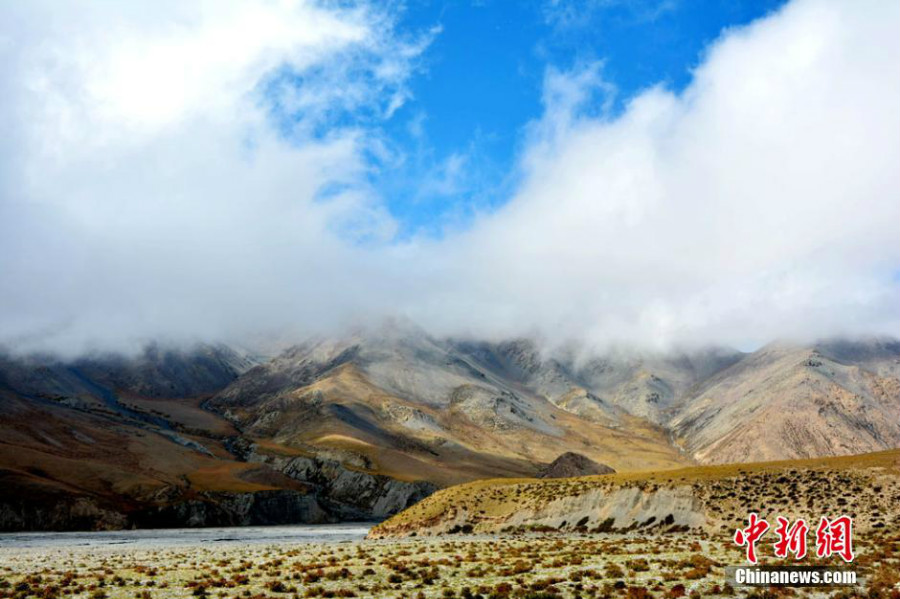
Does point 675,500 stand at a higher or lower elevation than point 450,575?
higher

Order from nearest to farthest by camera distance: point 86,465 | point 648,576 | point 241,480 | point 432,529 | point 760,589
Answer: point 760,589 < point 648,576 < point 432,529 < point 86,465 < point 241,480

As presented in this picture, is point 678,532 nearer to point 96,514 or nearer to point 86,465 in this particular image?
point 96,514

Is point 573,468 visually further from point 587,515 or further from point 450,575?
point 450,575

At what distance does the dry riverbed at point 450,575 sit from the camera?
98.1 feet

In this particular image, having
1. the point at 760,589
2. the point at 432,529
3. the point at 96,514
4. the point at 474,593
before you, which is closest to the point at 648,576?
the point at 760,589

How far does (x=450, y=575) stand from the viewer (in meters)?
35.8

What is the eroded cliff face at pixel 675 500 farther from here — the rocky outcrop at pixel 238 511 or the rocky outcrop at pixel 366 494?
the rocky outcrop at pixel 366 494

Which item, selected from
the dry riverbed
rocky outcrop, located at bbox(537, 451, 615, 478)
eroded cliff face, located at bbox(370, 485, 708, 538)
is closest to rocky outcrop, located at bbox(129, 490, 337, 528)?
rocky outcrop, located at bbox(537, 451, 615, 478)

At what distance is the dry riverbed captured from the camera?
2991cm

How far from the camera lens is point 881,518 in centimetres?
5931

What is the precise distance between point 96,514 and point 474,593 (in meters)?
120

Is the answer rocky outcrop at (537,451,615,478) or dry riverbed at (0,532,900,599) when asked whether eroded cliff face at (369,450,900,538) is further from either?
rocky outcrop at (537,451,615,478)

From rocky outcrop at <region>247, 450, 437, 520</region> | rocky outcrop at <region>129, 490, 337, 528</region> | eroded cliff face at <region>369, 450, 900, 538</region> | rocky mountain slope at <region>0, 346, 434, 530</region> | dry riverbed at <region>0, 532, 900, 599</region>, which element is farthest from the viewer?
rocky outcrop at <region>247, 450, 437, 520</region>

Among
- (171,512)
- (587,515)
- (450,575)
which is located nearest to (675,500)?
(587,515)
